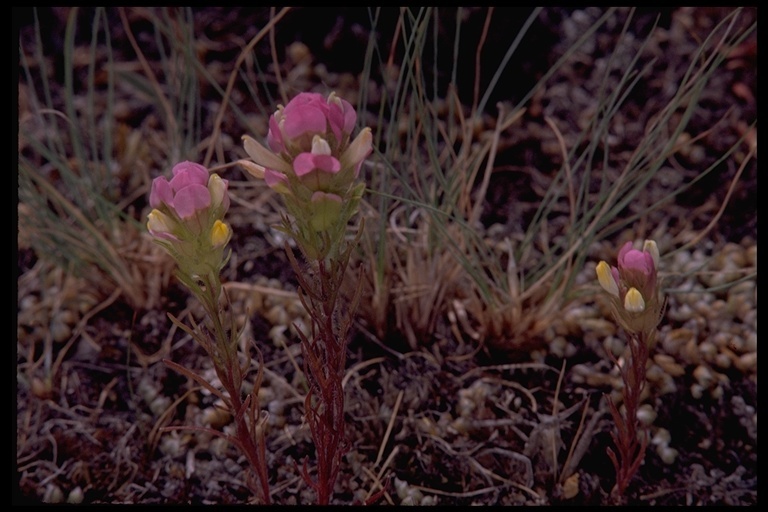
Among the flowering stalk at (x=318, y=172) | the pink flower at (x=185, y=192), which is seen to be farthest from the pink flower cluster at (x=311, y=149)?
the pink flower at (x=185, y=192)

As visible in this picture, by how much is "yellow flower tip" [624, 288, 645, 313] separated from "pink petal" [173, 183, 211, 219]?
0.67 metres

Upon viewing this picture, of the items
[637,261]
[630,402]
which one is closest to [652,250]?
[637,261]

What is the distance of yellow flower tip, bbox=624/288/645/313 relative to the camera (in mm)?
1284

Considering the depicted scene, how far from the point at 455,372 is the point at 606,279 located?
0.65 m

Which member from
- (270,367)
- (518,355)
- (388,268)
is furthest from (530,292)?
(270,367)

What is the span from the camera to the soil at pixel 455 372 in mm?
1722

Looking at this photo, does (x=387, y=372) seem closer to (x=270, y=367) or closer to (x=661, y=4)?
(x=270, y=367)

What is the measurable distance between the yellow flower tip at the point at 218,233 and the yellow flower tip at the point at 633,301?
2.08 feet

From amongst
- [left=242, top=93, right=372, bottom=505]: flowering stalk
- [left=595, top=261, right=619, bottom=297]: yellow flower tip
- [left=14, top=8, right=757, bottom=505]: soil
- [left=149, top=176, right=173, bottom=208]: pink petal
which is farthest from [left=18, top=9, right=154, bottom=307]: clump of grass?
[left=595, top=261, right=619, bottom=297]: yellow flower tip

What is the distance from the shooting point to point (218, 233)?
3.86ft

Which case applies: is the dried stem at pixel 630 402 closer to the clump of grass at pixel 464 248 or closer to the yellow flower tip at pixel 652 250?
the yellow flower tip at pixel 652 250

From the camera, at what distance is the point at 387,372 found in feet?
6.20

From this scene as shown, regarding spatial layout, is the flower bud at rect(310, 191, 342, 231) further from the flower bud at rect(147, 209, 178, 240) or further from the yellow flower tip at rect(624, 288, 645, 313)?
the yellow flower tip at rect(624, 288, 645, 313)
